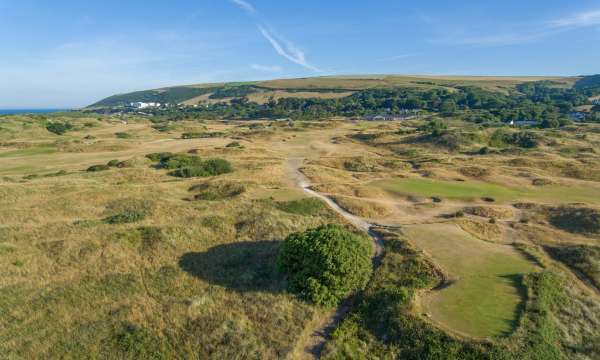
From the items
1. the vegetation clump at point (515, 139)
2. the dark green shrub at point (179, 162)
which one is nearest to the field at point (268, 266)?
the dark green shrub at point (179, 162)

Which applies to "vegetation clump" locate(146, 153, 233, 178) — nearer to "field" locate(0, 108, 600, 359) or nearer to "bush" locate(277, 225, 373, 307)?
"field" locate(0, 108, 600, 359)

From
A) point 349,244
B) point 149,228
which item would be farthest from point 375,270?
point 149,228

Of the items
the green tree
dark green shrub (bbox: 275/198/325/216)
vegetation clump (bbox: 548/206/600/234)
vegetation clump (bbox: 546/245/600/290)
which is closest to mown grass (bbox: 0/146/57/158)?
dark green shrub (bbox: 275/198/325/216)

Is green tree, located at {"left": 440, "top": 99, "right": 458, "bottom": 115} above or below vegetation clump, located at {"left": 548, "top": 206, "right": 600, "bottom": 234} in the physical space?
above

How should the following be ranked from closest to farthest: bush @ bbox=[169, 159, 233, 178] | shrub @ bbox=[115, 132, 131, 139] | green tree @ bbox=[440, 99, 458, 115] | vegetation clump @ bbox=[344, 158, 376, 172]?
bush @ bbox=[169, 159, 233, 178]
vegetation clump @ bbox=[344, 158, 376, 172]
shrub @ bbox=[115, 132, 131, 139]
green tree @ bbox=[440, 99, 458, 115]

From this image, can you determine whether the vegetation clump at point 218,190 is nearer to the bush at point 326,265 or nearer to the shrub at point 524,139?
the bush at point 326,265

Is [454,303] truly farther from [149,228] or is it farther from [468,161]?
[468,161]

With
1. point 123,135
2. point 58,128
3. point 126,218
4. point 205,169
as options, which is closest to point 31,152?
point 123,135
